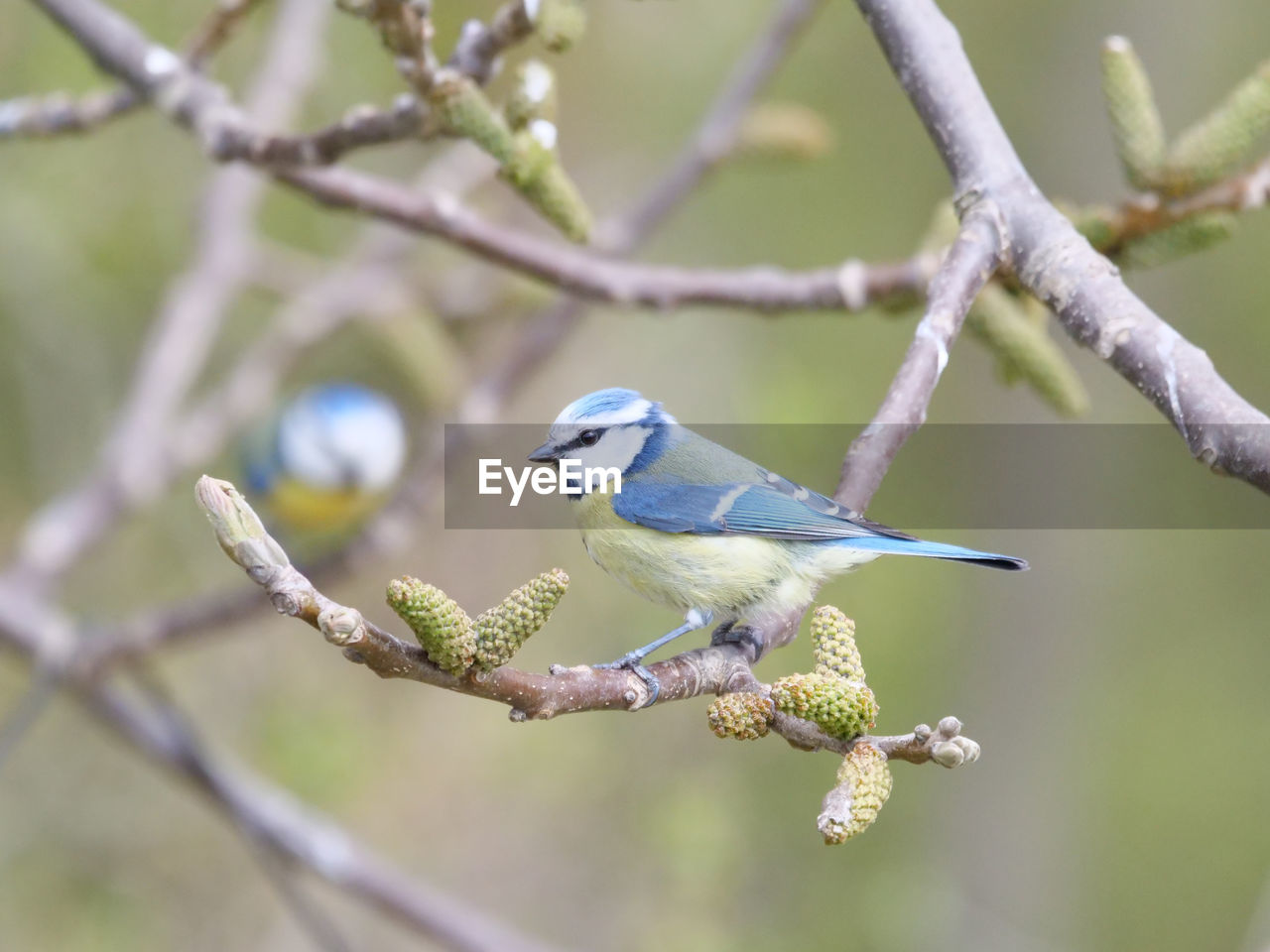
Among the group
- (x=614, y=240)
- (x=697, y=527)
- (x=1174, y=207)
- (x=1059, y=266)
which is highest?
(x=1174, y=207)

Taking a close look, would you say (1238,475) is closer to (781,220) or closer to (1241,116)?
(1241,116)

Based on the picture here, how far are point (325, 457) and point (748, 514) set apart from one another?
1675 millimetres

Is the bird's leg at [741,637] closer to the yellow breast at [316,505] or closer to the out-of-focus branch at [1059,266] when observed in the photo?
the out-of-focus branch at [1059,266]

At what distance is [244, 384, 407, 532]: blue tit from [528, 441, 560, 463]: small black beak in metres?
1.57

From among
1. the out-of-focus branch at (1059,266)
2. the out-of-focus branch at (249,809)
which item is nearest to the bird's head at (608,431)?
the out-of-focus branch at (1059,266)

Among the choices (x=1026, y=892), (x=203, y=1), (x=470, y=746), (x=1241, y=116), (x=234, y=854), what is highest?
(x=1241, y=116)

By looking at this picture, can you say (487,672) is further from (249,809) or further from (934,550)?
(249,809)

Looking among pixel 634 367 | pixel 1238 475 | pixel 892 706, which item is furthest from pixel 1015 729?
pixel 1238 475

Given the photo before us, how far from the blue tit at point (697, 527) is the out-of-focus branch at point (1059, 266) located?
352 millimetres

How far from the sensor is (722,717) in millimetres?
778

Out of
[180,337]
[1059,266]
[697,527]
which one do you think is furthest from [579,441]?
[180,337]

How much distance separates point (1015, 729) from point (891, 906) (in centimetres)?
97

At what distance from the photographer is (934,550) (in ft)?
4.03

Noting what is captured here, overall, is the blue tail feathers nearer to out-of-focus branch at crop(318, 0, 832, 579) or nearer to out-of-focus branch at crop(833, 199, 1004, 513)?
out-of-focus branch at crop(833, 199, 1004, 513)
